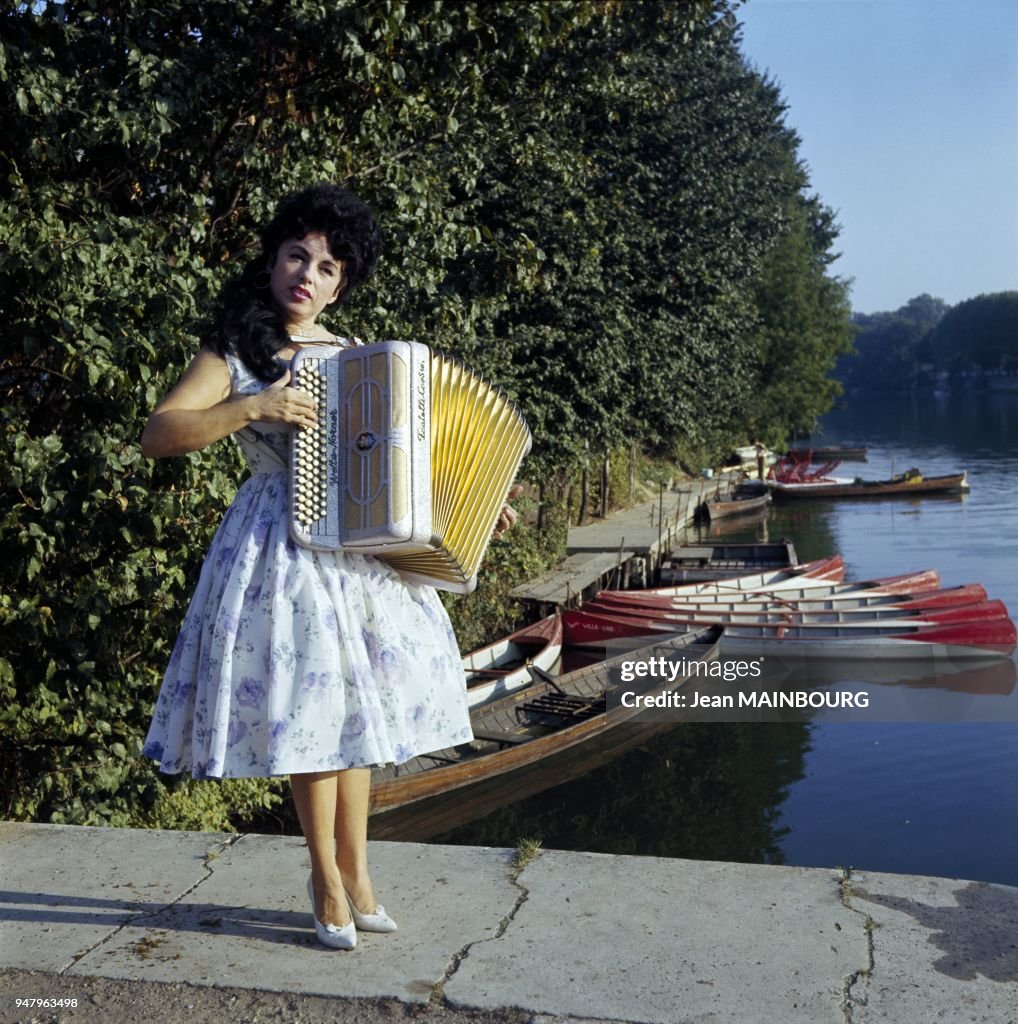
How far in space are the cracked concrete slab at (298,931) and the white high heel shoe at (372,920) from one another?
2 cm

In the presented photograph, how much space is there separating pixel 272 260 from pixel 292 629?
102 cm

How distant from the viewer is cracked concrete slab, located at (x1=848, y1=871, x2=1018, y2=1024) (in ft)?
9.26

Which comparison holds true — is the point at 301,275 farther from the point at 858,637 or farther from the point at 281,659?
the point at 858,637

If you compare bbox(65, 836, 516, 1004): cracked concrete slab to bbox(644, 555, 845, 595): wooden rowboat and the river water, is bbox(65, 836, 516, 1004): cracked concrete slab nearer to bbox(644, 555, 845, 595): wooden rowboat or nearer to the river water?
the river water

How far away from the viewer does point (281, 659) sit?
3090 mm

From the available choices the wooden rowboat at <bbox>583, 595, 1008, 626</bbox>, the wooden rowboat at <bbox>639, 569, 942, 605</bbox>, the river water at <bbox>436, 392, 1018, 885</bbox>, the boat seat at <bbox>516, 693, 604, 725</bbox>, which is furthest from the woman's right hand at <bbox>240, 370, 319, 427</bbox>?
the wooden rowboat at <bbox>639, 569, 942, 605</bbox>

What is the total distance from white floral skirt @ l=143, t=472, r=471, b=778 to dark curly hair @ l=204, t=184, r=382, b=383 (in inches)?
13.2

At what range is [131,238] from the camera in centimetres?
585

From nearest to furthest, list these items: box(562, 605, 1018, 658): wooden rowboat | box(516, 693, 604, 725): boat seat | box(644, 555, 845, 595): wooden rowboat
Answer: box(516, 693, 604, 725): boat seat → box(562, 605, 1018, 658): wooden rowboat → box(644, 555, 845, 595): wooden rowboat

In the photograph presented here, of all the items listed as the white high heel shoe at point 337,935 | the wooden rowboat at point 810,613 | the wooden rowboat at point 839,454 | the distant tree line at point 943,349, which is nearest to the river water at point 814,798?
the wooden rowboat at point 810,613

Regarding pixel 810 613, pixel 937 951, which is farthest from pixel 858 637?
pixel 937 951

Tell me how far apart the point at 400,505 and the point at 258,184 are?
194 inches

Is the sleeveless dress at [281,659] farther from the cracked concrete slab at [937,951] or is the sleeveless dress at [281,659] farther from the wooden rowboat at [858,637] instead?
the wooden rowboat at [858,637]

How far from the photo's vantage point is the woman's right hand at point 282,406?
303 centimetres
